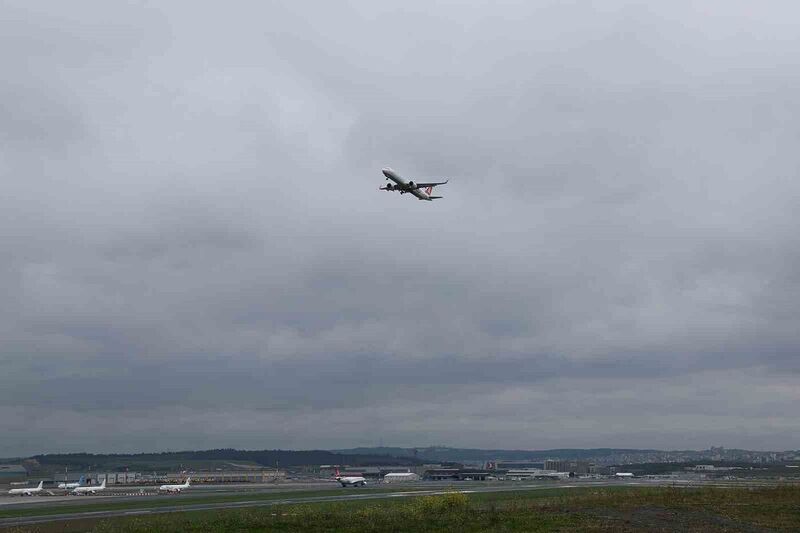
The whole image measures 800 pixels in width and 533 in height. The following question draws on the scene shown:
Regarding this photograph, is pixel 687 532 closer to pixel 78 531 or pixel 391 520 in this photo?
pixel 391 520

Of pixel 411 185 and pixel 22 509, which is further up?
pixel 411 185

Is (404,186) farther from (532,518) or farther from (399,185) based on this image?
(532,518)

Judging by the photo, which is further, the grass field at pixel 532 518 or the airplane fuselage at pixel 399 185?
the airplane fuselage at pixel 399 185

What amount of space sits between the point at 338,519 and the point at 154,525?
693 inches

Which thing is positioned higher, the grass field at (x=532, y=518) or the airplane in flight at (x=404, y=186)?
the airplane in flight at (x=404, y=186)

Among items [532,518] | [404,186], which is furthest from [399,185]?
[532,518]

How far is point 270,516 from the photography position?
268ft

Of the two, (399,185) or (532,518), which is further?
(399,185)

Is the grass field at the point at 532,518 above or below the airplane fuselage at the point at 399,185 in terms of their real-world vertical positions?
below

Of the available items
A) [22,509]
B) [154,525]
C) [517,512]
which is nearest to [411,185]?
[517,512]

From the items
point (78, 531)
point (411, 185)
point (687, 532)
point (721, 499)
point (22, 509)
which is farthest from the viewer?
point (22, 509)

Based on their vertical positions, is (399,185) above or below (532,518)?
above

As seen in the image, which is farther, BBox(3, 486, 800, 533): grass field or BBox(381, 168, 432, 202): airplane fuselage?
BBox(381, 168, 432, 202): airplane fuselage

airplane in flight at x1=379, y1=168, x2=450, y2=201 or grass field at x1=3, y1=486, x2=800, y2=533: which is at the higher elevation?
airplane in flight at x1=379, y1=168, x2=450, y2=201
